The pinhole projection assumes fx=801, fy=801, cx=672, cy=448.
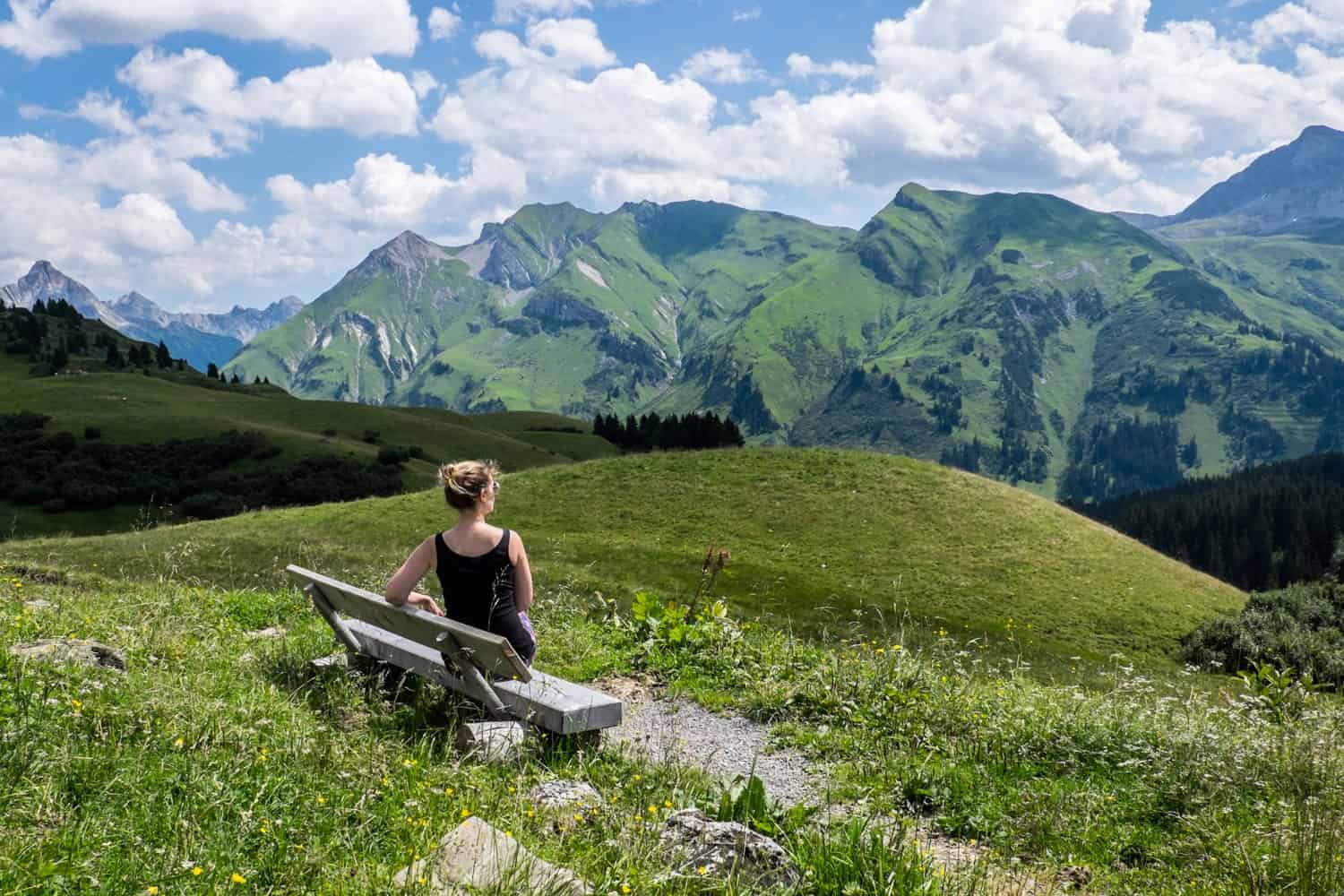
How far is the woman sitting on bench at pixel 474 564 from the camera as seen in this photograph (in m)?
8.59

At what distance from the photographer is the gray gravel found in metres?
8.21

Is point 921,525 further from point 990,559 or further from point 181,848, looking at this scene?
point 181,848

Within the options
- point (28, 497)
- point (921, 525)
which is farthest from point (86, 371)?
point (921, 525)

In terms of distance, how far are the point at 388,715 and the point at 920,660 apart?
24.3 ft

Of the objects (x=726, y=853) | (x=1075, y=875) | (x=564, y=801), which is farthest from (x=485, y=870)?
(x=1075, y=875)

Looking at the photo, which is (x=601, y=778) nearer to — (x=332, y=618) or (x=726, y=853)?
(x=726, y=853)

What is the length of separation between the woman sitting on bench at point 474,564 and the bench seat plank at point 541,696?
63cm

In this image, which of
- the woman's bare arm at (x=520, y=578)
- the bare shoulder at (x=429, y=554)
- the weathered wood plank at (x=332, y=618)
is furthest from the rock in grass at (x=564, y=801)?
the weathered wood plank at (x=332, y=618)

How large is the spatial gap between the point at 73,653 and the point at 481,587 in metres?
3.93

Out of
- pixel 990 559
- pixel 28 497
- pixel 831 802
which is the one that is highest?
pixel 831 802

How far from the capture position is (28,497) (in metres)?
84.4

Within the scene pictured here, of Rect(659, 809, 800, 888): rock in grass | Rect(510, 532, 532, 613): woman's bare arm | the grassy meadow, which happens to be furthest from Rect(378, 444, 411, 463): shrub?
Rect(659, 809, 800, 888): rock in grass

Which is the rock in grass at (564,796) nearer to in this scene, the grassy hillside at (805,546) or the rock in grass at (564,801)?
the rock in grass at (564,801)

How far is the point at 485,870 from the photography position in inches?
176
